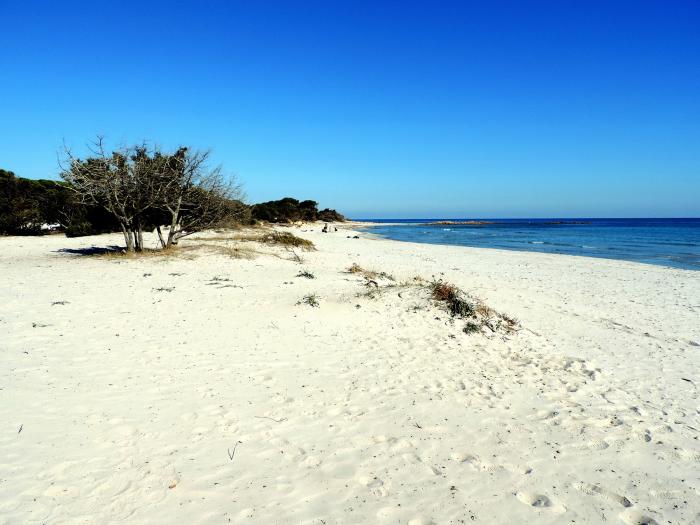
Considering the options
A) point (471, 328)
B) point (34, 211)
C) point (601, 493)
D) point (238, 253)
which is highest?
point (34, 211)

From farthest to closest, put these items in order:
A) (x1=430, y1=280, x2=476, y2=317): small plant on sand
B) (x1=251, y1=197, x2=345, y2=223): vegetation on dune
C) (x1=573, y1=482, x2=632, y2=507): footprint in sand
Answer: (x1=251, y1=197, x2=345, y2=223): vegetation on dune < (x1=430, y1=280, x2=476, y2=317): small plant on sand < (x1=573, y1=482, x2=632, y2=507): footprint in sand

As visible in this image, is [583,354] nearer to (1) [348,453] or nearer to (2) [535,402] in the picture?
(2) [535,402]

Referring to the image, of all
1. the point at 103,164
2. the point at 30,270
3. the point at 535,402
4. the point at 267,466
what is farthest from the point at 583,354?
the point at 103,164

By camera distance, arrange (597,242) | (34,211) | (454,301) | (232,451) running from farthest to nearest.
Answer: (597,242), (34,211), (454,301), (232,451)

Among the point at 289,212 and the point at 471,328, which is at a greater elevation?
the point at 289,212

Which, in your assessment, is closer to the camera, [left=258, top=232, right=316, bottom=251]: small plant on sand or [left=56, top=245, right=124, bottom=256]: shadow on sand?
[left=56, top=245, right=124, bottom=256]: shadow on sand

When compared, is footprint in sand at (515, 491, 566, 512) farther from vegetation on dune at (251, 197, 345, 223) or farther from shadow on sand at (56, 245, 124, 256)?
vegetation on dune at (251, 197, 345, 223)

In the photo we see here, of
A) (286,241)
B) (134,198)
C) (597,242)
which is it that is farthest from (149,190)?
(597,242)

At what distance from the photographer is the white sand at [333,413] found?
368cm

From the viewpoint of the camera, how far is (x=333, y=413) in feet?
17.4

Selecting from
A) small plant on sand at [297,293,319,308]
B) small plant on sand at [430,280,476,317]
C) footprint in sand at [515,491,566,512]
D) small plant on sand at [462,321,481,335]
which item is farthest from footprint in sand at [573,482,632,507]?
small plant on sand at [297,293,319,308]

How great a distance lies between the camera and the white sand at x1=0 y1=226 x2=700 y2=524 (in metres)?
3.68

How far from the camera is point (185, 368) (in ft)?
21.0

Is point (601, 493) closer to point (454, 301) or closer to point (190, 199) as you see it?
point (454, 301)
